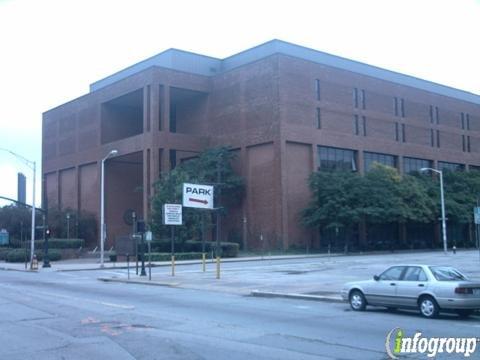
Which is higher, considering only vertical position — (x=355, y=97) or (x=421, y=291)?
(x=355, y=97)

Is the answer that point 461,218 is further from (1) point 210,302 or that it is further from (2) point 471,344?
(2) point 471,344

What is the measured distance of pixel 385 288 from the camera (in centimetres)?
1709

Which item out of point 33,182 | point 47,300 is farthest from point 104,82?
point 47,300

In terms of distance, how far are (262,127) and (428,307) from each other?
54.3 meters

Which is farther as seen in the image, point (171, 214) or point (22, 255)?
point (22, 255)

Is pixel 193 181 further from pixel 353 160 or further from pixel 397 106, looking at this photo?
pixel 397 106

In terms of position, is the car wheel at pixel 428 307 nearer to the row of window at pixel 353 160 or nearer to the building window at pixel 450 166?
the row of window at pixel 353 160

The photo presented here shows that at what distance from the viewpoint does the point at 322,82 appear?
72125 millimetres

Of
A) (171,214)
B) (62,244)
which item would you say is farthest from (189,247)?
(171,214)

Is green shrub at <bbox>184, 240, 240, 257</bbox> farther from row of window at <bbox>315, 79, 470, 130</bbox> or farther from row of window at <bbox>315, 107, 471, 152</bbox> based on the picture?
row of window at <bbox>315, 79, 470, 130</bbox>

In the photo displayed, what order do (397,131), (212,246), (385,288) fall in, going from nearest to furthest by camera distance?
(385,288)
(212,246)
(397,131)

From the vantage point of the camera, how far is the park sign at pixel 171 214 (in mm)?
34781

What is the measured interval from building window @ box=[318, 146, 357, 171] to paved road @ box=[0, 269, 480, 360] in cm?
5214

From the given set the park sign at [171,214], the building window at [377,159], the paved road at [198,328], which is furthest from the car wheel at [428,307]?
the building window at [377,159]
